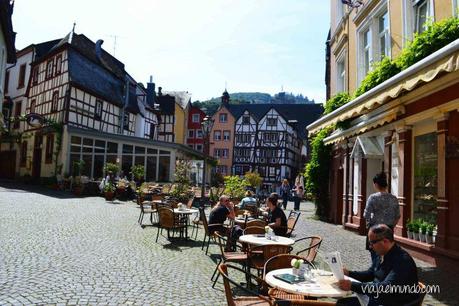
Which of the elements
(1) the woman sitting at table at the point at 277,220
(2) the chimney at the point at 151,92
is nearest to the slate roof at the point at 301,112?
(2) the chimney at the point at 151,92

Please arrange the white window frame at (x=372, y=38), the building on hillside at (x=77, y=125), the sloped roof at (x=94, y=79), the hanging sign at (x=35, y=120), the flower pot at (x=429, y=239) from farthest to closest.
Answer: the sloped roof at (x=94, y=79) → the hanging sign at (x=35, y=120) → the building on hillside at (x=77, y=125) → the white window frame at (x=372, y=38) → the flower pot at (x=429, y=239)

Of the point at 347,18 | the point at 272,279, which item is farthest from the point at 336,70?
the point at 272,279

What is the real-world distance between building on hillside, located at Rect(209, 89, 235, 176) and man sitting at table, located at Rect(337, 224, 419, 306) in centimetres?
5276

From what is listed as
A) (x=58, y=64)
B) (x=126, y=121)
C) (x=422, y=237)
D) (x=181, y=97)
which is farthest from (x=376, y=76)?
(x=181, y=97)

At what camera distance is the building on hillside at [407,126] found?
251 inches

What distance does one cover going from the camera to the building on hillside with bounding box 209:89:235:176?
186ft

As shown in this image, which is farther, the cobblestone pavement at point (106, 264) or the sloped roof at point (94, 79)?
the sloped roof at point (94, 79)

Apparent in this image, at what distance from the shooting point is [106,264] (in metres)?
6.95

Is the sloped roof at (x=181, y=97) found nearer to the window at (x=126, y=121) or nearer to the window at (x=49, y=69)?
the window at (x=126, y=121)

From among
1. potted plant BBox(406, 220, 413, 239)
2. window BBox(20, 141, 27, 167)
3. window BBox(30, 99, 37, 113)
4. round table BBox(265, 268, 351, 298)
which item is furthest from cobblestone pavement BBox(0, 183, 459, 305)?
window BBox(30, 99, 37, 113)

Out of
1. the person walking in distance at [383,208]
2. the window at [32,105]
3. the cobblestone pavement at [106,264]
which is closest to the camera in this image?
the cobblestone pavement at [106,264]

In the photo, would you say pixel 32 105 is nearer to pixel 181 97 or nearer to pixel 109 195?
pixel 109 195

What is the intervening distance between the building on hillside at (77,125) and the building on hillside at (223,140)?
2288 cm

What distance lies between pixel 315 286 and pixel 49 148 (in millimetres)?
27711
